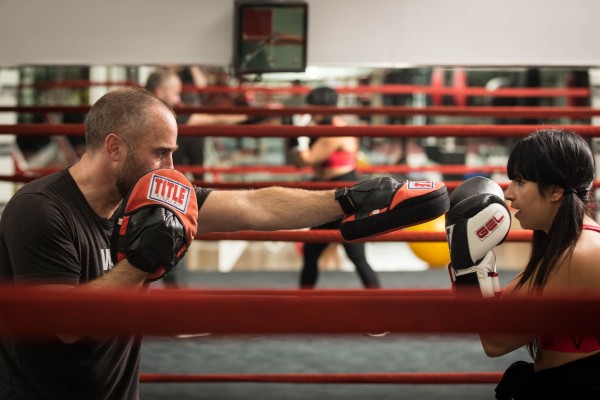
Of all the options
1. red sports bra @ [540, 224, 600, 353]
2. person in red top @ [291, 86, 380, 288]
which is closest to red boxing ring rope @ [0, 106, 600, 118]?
person in red top @ [291, 86, 380, 288]

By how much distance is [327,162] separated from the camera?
4023 mm

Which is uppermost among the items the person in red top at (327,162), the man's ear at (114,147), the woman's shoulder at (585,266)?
the man's ear at (114,147)

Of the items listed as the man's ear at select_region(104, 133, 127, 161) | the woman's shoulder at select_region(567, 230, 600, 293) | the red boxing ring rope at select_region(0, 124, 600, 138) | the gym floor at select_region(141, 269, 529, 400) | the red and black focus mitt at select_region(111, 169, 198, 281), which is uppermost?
the man's ear at select_region(104, 133, 127, 161)

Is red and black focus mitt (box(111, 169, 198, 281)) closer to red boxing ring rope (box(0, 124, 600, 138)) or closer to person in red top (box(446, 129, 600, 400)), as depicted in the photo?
person in red top (box(446, 129, 600, 400))

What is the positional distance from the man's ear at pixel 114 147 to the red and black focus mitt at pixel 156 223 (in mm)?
218

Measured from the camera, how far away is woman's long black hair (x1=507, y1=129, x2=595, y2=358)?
4.99 ft

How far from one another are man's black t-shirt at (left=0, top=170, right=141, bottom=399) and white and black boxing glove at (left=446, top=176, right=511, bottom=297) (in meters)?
0.72

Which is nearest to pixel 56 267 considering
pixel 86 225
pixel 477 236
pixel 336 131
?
pixel 86 225

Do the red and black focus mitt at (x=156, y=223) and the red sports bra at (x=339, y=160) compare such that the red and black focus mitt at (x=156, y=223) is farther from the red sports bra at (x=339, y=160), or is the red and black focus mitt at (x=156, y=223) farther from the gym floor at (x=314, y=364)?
the red sports bra at (x=339, y=160)

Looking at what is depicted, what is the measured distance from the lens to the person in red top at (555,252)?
58.1 inches

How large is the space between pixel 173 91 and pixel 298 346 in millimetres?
1338

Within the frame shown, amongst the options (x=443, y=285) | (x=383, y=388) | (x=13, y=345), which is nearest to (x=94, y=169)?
(x=13, y=345)

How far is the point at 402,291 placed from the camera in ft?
7.33

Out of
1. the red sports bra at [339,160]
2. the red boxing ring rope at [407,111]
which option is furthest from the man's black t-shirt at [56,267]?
the red sports bra at [339,160]
